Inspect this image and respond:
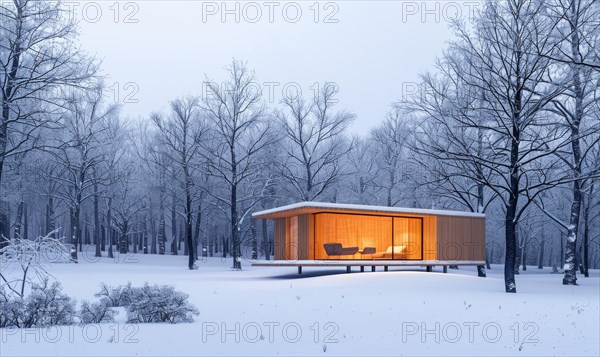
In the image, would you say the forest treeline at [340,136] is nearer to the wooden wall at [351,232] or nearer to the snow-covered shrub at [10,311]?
the wooden wall at [351,232]

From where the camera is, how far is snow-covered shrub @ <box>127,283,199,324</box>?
1096cm

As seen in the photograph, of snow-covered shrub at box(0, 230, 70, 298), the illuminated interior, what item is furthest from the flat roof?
snow-covered shrub at box(0, 230, 70, 298)

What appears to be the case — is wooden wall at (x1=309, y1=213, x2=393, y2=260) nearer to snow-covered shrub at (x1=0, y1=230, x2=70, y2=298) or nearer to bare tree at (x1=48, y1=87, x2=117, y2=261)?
bare tree at (x1=48, y1=87, x2=117, y2=261)

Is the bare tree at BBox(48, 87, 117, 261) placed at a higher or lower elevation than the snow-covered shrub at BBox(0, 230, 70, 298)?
higher

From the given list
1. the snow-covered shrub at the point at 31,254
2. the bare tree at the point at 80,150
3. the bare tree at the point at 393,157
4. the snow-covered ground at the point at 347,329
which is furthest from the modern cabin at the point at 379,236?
the snow-covered shrub at the point at 31,254

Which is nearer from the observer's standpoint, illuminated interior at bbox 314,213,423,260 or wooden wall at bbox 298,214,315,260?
wooden wall at bbox 298,214,315,260

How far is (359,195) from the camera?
42938 millimetres

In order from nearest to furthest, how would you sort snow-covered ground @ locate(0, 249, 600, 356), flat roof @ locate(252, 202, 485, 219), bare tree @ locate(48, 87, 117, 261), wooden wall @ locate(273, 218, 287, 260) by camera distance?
snow-covered ground @ locate(0, 249, 600, 356) → flat roof @ locate(252, 202, 485, 219) → wooden wall @ locate(273, 218, 287, 260) → bare tree @ locate(48, 87, 117, 261)

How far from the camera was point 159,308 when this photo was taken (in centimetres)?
1101

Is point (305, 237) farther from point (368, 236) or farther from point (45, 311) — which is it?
point (45, 311)

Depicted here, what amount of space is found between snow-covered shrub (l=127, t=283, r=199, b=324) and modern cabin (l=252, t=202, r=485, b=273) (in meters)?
13.7

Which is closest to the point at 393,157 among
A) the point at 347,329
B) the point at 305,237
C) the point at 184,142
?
the point at 184,142

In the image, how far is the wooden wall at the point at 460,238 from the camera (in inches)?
1085

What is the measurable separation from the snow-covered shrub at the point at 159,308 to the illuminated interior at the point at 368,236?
1553 centimetres
